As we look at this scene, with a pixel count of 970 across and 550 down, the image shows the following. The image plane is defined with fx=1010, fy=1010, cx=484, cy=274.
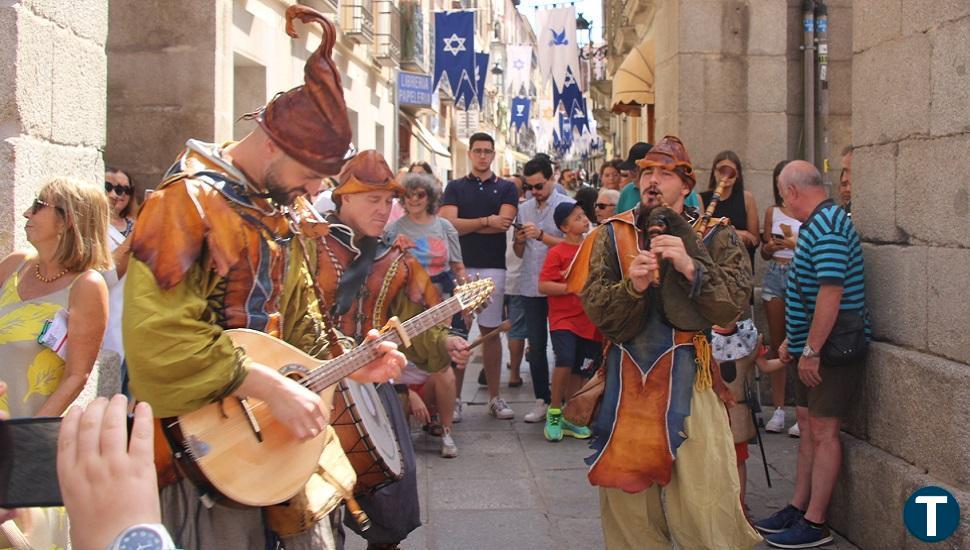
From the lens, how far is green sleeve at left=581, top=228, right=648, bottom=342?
3.86m

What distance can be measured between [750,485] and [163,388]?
4143mm

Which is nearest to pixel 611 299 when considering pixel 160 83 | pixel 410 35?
pixel 160 83

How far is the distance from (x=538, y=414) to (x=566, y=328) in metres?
0.76

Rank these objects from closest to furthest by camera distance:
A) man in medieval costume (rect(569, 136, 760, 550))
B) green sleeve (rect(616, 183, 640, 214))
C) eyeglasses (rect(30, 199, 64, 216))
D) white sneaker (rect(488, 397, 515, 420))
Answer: eyeglasses (rect(30, 199, 64, 216)) → man in medieval costume (rect(569, 136, 760, 550)) → green sleeve (rect(616, 183, 640, 214)) → white sneaker (rect(488, 397, 515, 420))

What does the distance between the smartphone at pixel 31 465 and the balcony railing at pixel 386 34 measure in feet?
64.7

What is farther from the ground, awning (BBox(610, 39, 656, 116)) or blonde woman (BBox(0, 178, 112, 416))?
awning (BBox(610, 39, 656, 116))

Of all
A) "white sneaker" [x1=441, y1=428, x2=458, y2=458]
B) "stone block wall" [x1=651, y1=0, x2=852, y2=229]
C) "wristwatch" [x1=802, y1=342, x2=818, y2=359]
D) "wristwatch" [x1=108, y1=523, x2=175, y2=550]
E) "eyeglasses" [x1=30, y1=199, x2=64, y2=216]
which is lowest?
"white sneaker" [x1=441, y1=428, x2=458, y2=458]

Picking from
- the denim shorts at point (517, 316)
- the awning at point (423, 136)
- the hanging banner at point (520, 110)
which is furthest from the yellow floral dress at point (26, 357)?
the hanging banner at point (520, 110)

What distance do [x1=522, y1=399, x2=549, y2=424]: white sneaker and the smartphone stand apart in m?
6.27

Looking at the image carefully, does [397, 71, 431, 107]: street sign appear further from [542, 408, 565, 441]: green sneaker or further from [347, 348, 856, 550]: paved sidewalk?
→ [542, 408, 565, 441]: green sneaker

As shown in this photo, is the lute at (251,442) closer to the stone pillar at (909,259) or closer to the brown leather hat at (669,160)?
the brown leather hat at (669,160)

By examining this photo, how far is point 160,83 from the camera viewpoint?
9.02 m

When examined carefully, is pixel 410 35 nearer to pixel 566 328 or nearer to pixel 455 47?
pixel 455 47

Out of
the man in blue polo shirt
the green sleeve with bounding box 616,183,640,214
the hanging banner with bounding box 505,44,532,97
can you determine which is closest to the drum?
the green sleeve with bounding box 616,183,640,214
